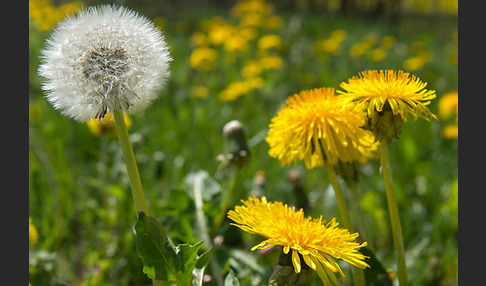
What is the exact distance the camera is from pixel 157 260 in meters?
1.08

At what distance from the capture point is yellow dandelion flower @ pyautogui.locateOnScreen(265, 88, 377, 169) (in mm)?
1172

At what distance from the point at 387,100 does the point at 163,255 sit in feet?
1.96

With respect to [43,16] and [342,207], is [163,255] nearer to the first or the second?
[342,207]

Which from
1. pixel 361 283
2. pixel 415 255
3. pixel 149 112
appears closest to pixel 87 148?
pixel 149 112

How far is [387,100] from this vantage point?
1.09 meters

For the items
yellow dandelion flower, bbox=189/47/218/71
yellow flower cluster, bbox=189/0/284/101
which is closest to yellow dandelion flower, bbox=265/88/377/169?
yellow flower cluster, bbox=189/0/284/101

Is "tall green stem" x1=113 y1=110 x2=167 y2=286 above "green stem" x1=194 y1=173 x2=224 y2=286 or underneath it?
above

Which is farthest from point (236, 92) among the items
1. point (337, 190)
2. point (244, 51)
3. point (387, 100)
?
point (387, 100)

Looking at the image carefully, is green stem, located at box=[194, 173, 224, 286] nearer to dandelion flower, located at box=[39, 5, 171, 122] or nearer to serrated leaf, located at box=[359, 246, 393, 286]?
serrated leaf, located at box=[359, 246, 393, 286]

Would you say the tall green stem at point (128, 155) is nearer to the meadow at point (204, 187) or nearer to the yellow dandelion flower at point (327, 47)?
the meadow at point (204, 187)

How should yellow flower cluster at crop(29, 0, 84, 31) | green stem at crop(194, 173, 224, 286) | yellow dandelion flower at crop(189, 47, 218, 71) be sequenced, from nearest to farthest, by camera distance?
green stem at crop(194, 173, 224, 286)
yellow dandelion flower at crop(189, 47, 218, 71)
yellow flower cluster at crop(29, 0, 84, 31)

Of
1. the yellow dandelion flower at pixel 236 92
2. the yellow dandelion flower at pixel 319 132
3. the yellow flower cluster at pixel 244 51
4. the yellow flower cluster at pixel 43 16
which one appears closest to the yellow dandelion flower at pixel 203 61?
the yellow flower cluster at pixel 244 51

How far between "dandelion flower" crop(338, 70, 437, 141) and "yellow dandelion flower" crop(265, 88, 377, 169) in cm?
5

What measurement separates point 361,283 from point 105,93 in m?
0.75
